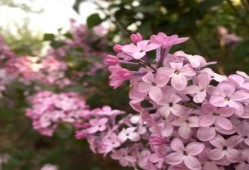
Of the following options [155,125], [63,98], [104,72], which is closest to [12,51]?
[104,72]

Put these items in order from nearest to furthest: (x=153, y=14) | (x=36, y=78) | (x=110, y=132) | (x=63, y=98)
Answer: (x=110, y=132) → (x=63, y=98) → (x=153, y=14) → (x=36, y=78)

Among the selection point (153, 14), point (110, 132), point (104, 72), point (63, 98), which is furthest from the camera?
point (104, 72)

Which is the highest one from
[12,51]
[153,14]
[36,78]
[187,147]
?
[187,147]

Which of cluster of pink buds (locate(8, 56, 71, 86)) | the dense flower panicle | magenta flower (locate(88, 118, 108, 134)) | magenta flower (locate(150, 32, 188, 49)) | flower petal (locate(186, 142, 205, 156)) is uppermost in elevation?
magenta flower (locate(150, 32, 188, 49))

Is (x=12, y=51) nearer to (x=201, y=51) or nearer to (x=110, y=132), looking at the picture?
(x=201, y=51)

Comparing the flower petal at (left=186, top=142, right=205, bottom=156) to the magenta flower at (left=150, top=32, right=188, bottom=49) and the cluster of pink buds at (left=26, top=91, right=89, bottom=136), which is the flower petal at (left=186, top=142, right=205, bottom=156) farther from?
the cluster of pink buds at (left=26, top=91, right=89, bottom=136)

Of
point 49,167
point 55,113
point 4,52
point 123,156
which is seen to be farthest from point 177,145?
point 4,52

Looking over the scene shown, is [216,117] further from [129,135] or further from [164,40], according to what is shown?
[129,135]

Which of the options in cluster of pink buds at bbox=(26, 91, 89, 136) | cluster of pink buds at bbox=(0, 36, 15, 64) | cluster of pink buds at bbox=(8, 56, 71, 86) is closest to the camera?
cluster of pink buds at bbox=(26, 91, 89, 136)

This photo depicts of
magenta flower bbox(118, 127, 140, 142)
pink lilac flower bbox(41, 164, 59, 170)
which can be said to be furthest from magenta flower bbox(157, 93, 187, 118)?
pink lilac flower bbox(41, 164, 59, 170)
